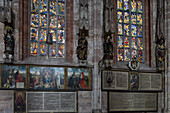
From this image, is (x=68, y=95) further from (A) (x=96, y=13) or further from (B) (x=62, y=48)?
(A) (x=96, y=13)

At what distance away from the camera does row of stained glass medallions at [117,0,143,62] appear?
14102mm

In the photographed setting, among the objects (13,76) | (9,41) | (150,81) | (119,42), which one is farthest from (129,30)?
(13,76)

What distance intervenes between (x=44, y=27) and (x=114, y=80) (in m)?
4.55

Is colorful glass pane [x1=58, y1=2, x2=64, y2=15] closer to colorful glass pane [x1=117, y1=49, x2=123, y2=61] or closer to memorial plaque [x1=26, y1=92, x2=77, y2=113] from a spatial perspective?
colorful glass pane [x1=117, y1=49, x2=123, y2=61]

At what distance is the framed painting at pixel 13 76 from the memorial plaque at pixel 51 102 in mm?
657

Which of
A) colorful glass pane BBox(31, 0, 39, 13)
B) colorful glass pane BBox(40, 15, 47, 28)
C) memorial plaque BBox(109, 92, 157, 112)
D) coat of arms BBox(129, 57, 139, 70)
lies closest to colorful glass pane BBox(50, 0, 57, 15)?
colorful glass pane BBox(40, 15, 47, 28)

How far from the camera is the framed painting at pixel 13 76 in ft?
36.3

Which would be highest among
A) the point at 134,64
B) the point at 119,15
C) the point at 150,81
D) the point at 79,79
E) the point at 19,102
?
the point at 119,15

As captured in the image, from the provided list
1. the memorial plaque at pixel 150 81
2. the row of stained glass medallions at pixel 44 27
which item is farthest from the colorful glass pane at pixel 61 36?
the memorial plaque at pixel 150 81

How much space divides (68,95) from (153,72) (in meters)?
5.09

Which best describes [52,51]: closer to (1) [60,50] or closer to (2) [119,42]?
(1) [60,50]

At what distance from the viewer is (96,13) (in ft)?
42.2

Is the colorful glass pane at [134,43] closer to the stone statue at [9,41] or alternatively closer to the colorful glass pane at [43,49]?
the colorful glass pane at [43,49]

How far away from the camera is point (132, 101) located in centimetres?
1345
